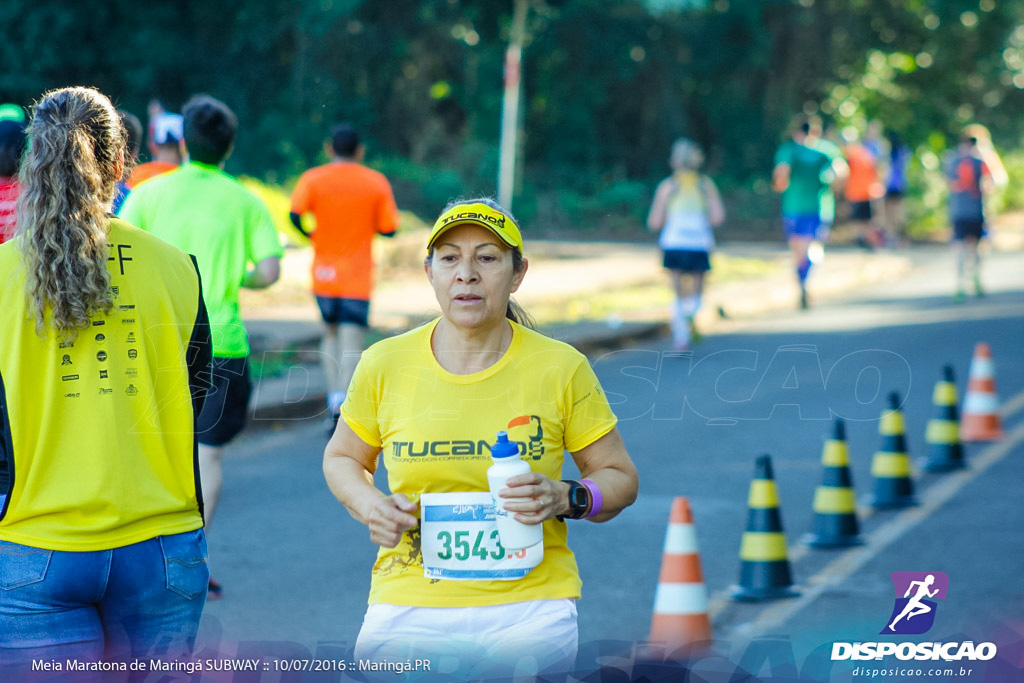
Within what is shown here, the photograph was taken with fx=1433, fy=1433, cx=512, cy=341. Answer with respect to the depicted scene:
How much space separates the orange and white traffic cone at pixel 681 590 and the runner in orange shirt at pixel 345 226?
3.89 metres

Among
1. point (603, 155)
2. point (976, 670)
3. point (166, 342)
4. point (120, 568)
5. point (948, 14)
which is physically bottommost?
point (976, 670)

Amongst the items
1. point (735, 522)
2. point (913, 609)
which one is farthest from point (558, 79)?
point (913, 609)

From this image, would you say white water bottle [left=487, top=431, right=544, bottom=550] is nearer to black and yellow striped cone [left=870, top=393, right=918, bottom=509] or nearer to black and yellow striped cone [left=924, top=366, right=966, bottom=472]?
black and yellow striped cone [left=870, top=393, right=918, bottom=509]

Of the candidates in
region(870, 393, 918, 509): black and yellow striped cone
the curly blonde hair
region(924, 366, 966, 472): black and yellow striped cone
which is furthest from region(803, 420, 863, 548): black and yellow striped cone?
the curly blonde hair

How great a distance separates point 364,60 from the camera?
3048 centimetres

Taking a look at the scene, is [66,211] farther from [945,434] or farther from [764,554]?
[945,434]

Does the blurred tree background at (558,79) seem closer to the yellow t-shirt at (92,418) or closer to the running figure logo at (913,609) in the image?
the running figure logo at (913,609)

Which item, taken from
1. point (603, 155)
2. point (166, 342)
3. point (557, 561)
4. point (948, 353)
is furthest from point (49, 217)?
point (603, 155)

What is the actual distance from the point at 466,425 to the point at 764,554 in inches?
132

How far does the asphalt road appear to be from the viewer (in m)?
5.80

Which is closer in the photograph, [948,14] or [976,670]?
[976,670]

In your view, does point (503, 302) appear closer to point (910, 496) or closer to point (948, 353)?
point (910, 496)

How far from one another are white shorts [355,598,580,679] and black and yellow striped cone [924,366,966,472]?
20.3 feet

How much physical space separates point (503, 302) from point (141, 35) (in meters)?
26.8
